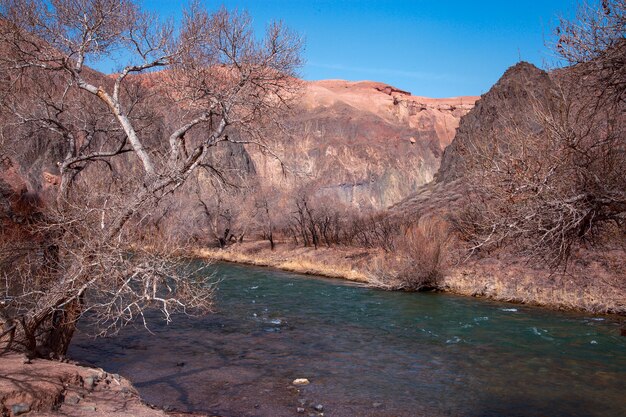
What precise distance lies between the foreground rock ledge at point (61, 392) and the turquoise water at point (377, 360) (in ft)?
4.58

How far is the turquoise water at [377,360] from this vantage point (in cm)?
846

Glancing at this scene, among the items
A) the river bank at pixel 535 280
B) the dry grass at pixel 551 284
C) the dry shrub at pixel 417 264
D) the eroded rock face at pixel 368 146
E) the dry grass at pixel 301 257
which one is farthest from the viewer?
the eroded rock face at pixel 368 146

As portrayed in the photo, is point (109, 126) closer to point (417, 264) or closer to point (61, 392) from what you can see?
point (61, 392)

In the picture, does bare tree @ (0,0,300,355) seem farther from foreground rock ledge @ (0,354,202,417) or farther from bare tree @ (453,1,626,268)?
bare tree @ (453,1,626,268)

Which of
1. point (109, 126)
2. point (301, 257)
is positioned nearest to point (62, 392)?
point (109, 126)

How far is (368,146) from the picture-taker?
79.1 meters

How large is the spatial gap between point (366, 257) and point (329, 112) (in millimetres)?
59727

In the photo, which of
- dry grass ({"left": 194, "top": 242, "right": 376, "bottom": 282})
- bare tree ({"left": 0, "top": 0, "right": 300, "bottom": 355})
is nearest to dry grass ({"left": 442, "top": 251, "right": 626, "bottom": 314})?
dry grass ({"left": 194, "top": 242, "right": 376, "bottom": 282})

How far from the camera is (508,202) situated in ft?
28.3

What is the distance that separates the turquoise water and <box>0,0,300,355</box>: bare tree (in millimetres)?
1825

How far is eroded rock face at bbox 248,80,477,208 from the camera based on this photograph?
243 ft

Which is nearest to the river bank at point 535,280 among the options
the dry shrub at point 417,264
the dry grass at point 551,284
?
the dry grass at point 551,284

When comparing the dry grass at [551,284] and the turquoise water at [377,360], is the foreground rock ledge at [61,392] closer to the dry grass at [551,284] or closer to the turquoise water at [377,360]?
the turquoise water at [377,360]

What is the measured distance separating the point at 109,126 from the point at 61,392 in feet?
19.3
